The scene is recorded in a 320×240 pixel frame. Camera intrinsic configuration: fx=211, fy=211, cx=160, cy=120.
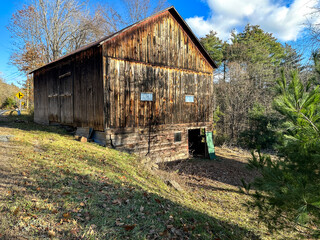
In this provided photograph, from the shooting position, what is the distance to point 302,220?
2438mm

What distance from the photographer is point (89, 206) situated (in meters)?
4.02

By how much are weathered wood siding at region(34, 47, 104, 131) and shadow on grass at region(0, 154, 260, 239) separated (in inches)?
195

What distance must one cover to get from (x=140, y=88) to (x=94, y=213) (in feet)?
24.8

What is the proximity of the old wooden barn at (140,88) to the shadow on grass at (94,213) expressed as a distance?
15.5ft

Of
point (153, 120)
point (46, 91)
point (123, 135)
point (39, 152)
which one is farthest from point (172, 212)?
point (46, 91)

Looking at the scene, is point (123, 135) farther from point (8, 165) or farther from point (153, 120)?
point (8, 165)

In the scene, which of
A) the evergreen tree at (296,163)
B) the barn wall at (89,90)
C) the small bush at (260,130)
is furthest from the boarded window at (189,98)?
the evergreen tree at (296,163)

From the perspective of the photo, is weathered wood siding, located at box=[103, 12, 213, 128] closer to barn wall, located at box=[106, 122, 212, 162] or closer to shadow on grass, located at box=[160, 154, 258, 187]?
barn wall, located at box=[106, 122, 212, 162]

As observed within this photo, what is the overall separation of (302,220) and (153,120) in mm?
9008

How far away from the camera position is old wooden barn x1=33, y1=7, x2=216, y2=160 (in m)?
9.66

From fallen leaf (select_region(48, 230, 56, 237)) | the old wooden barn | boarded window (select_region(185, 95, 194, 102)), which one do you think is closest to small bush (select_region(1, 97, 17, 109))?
the old wooden barn

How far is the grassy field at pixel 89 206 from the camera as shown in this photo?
329 centimetres

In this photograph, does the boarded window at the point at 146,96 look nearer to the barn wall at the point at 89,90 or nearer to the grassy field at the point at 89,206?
the barn wall at the point at 89,90

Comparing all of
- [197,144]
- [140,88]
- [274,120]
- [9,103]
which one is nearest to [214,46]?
[274,120]
